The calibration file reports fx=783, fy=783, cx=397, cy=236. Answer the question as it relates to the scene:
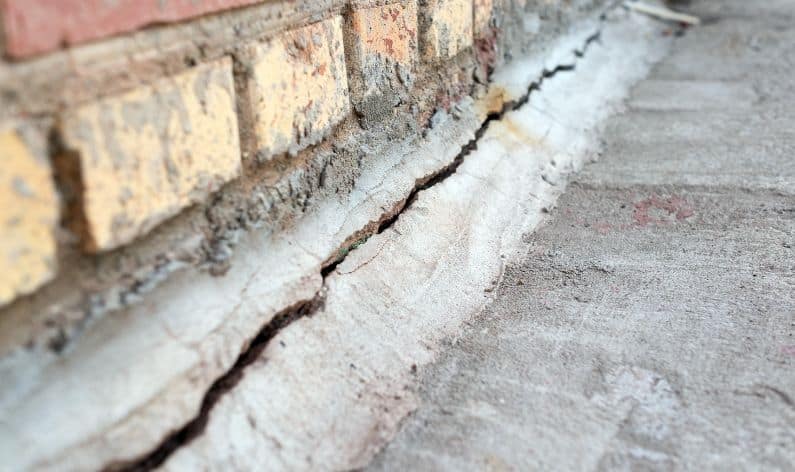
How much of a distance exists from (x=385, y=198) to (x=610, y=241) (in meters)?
0.51

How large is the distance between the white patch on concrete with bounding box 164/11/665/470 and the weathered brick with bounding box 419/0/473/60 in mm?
224

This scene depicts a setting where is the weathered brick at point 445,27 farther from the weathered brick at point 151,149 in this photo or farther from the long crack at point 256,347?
the weathered brick at point 151,149

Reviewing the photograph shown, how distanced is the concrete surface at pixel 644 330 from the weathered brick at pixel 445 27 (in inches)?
17.7

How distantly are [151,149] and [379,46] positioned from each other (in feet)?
2.14

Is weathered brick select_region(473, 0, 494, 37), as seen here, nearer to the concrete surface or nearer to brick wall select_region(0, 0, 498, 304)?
the concrete surface

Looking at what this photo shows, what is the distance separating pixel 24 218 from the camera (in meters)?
0.84

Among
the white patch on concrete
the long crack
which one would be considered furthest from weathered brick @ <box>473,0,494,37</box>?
the long crack

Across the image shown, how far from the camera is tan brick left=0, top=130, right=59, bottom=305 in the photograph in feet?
2.68

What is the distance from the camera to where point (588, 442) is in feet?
3.57

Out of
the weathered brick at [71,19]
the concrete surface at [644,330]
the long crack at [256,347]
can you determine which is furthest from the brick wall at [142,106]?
the concrete surface at [644,330]

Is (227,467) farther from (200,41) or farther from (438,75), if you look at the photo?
(438,75)

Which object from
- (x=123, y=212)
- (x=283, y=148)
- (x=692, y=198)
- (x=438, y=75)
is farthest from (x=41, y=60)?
(x=692, y=198)

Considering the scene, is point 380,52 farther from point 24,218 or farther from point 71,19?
point 24,218

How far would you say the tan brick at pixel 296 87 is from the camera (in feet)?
3.86
